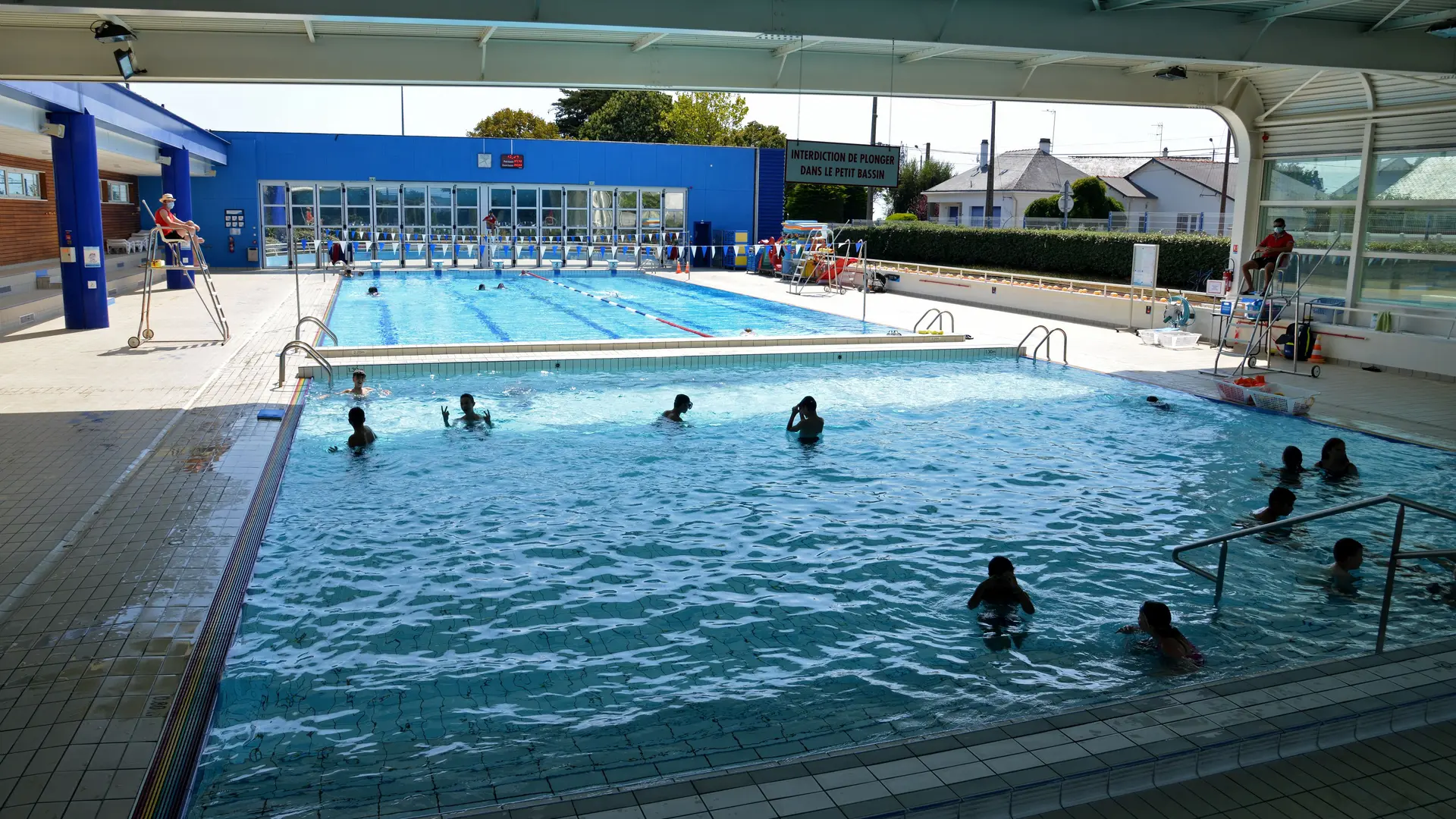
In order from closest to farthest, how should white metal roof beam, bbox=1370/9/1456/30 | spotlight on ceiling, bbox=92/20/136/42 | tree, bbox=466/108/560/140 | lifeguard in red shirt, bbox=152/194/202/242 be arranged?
spotlight on ceiling, bbox=92/20/136/42 < white metal roof beam, bbox=1370/9/1456/30 < lifeguard in red shirt, bbox=152/194/202/242 < tree, bbox=466/108/560/140

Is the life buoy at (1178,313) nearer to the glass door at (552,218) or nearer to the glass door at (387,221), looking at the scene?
the glass door at (552,218)

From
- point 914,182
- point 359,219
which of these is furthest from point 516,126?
point 359,219

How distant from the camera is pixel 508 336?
51.8 ft

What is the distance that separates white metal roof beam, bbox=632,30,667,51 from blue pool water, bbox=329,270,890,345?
4735 mm

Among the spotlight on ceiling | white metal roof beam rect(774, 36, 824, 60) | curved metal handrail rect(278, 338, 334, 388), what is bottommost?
curved metal handrail rect(278, 338, 334, 388)

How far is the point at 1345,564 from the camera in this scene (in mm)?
5930

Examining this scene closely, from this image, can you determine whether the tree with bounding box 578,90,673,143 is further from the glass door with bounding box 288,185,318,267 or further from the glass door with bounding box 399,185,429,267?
the glass door with bounding box 288,185,318,267

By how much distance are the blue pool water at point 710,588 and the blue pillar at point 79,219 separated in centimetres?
648

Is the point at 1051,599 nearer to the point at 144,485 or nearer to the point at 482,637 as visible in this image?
the point at 482,637

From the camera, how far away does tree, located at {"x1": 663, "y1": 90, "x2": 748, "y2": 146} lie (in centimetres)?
4962

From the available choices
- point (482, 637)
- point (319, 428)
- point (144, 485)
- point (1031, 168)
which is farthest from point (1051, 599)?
point (1031, 168)

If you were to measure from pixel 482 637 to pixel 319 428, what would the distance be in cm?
484

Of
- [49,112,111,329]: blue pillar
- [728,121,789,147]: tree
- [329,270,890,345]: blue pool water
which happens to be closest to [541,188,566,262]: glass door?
[329,270,890,345]: blue pool water

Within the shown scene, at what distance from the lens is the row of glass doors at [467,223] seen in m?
29.8
